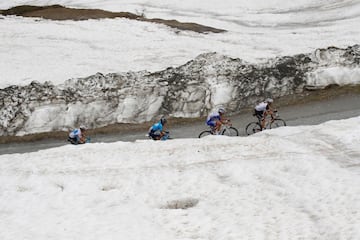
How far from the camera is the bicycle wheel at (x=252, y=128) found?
2544 cm

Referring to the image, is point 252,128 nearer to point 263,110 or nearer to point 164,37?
point 263,110

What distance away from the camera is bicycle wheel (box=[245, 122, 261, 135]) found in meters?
25.4

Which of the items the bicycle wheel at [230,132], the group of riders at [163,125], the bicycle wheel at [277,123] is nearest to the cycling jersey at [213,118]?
the group of riders at [163,125]

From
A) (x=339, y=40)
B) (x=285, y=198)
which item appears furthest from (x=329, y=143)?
(x=339, y=40)

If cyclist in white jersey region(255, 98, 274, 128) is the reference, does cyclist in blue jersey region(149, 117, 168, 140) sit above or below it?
below

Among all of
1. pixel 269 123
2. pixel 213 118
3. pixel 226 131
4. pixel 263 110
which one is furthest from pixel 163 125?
pixel 269 123

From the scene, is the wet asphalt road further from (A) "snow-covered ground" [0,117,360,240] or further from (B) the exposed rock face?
(A) "snow-covered ground" [0,117,360,240]

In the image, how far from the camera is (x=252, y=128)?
1029 inches

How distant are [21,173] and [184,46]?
21124 mm

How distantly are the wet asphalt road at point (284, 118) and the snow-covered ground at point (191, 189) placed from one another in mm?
6054

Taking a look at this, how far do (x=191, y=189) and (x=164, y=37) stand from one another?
25.0 m

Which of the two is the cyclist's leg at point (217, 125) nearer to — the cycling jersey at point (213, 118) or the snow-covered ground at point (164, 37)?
the cycling jersey at point (213, 118)

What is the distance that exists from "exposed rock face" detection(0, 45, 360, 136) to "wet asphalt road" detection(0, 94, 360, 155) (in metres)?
1.51

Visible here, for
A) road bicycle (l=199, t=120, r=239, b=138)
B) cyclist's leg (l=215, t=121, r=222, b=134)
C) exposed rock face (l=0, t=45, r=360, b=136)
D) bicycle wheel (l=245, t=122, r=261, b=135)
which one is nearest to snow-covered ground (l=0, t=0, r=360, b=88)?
exposed rock face (l=0, t=45, r=360, b=136)
